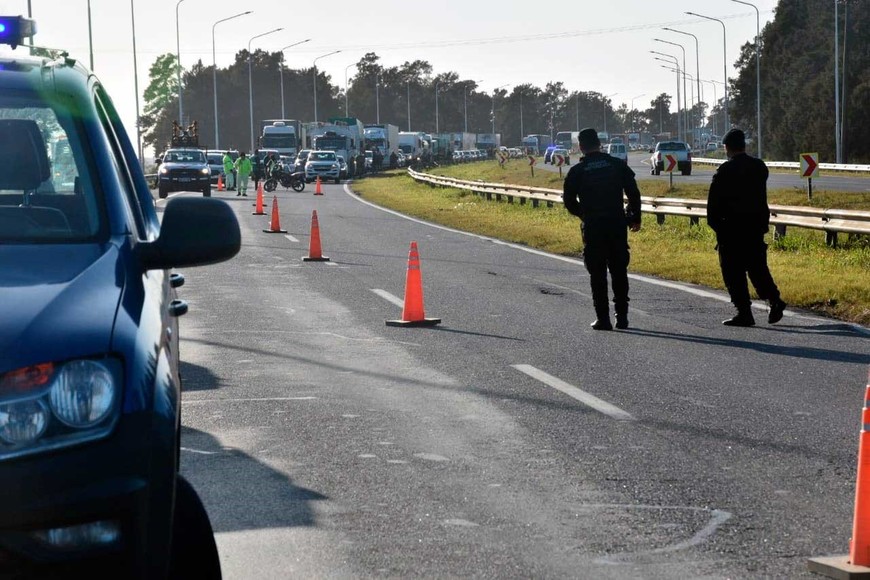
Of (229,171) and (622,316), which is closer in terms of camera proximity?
(622,316)

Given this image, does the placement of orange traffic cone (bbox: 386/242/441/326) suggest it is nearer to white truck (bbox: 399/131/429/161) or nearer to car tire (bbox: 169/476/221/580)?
car tire (bbox: 169/476/221/580)

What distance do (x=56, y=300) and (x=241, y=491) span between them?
3.38 m

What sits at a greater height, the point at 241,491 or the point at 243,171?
the point at 243,171

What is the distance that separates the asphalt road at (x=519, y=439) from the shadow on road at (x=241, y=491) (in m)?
0.02

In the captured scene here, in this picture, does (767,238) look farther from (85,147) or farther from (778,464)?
(85,147)

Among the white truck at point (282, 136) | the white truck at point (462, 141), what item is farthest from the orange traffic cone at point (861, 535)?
the white truck at point (462, 141)

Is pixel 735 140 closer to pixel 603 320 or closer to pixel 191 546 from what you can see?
pixel 603 320

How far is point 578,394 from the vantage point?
9625 millimetres

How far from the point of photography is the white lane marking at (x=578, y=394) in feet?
28.9

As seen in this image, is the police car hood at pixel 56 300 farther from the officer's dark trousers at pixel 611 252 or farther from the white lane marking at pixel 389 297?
the white lane marking at pixel 389 297

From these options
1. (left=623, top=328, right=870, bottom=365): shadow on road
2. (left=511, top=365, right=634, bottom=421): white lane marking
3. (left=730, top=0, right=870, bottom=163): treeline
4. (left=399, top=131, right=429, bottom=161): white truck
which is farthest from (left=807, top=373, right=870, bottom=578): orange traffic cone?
(left=399, top=131, right=429, bottom=161): white truck

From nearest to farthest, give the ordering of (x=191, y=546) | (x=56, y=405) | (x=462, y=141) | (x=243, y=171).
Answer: (x=56, y=405), (x=191, y=546), (x=243, y=171), (x=462, y=141)

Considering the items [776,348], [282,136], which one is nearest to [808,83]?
[282,136]

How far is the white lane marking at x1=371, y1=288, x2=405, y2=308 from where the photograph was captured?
16.1m
